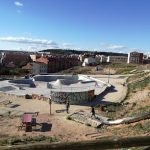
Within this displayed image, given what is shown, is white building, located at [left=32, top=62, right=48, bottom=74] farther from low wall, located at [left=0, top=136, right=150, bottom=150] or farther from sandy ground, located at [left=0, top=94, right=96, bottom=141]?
low wall, located at [left=0, top=136, right=150, bottom=150]

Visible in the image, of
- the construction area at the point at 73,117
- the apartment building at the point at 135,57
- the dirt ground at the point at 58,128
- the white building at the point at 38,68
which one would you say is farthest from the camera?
the apartment building at the point at 135,57

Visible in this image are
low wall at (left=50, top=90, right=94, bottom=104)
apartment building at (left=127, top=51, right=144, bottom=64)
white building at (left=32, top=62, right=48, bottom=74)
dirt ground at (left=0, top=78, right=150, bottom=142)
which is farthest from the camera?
apartment building at (left=127, top=51, right=144, bottom=64)

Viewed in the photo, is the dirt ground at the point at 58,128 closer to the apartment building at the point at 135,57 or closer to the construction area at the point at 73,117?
the construction area at the point at 73,117

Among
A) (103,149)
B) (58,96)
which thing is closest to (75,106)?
(58,96)

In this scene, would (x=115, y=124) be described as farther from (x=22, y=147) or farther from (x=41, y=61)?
(x=41, y=61)

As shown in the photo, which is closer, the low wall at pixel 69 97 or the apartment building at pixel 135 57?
the low wall at pixel 69 97

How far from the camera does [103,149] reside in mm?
3250

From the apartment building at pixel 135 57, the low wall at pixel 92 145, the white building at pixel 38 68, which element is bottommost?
the white building at pixel 38 68

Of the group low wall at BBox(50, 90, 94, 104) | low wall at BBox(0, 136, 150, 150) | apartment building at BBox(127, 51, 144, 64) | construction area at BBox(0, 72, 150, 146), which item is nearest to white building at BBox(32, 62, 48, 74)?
construction area at BBox(0, 72, 150, 146)

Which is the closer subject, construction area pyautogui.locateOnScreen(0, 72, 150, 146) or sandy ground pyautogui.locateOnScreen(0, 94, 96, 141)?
construction area pyautogui.locateOnScreen(0, 72, 150, 146)

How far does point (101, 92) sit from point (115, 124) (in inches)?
963

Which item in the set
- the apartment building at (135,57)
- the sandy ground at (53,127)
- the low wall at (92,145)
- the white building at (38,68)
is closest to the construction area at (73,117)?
the sandy ground at (53,127)

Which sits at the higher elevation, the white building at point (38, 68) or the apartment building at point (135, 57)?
the apartment building at point (135, 57)

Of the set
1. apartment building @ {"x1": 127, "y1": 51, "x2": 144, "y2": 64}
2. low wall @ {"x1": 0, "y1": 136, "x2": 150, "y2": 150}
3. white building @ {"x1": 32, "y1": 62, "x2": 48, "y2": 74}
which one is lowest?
white building @ {"x1": 32, "y1": 62, "x2": 48, "y2": 74}
